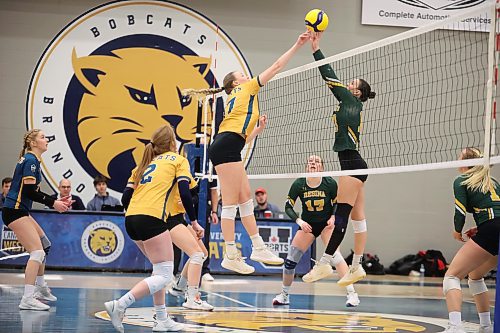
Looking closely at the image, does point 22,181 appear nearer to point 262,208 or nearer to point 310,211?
point 310,211

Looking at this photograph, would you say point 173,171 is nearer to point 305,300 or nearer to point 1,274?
point 305,300

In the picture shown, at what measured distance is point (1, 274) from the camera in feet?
41.3

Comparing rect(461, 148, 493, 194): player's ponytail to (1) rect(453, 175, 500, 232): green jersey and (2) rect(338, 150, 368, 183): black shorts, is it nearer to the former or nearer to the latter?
(1) rect(453, 175, 500, 232): green jersey

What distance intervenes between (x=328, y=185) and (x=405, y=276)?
25.6 ft

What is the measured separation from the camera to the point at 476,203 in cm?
732

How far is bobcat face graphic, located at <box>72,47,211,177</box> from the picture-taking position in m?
16.6

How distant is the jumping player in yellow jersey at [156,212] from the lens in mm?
6555

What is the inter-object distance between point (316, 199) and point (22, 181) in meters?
3.59

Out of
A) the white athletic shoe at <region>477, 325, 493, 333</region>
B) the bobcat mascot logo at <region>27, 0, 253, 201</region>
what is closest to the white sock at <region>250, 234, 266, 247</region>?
the white athletic shoe at <region>477, 325, 493, 333</region>

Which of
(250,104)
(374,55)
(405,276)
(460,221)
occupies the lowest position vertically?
(405,276)

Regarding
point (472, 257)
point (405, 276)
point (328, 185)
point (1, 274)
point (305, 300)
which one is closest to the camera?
point (472, 257)

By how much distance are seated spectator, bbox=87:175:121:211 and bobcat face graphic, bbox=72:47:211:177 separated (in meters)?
1.38

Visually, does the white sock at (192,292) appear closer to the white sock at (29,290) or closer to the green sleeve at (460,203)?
the white sock at (29,290)

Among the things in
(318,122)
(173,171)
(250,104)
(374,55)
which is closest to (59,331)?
(173,171)
